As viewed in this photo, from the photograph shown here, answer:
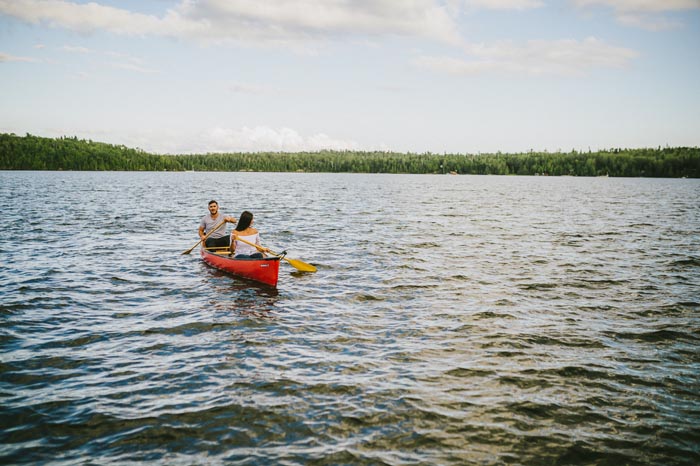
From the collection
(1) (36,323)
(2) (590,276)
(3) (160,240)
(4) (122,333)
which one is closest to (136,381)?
(4) (122,333)

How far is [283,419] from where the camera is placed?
7770 mm

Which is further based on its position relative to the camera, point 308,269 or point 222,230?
point 222,230

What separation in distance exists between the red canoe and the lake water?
44cm

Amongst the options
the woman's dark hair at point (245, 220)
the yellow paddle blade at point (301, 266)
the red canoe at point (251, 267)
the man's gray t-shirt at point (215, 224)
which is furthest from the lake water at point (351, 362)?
the woman's dark hair at point (245, 220)

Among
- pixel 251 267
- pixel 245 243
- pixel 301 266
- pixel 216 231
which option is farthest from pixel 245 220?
pixel 216 231

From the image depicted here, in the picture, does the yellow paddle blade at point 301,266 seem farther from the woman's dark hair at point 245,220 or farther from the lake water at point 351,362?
the woman's dark hair at point 245,220

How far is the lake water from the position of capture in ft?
23.3

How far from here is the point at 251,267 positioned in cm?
1658

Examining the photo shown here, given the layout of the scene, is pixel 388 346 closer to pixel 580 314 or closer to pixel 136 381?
pixel 136 381

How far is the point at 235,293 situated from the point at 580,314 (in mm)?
10122

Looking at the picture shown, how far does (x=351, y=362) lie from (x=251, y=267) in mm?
7506

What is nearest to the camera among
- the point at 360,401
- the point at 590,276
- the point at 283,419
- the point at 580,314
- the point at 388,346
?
the point at 283,419

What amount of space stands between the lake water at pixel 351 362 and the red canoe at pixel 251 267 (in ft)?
1.44

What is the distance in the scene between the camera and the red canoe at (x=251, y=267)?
15.9 m
